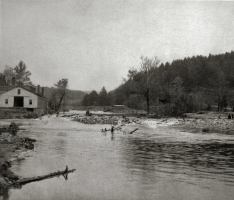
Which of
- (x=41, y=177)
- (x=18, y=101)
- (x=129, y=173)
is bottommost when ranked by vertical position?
(x=129, y=173)

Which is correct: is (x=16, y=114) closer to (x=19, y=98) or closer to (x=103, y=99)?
(x=19, y=98)

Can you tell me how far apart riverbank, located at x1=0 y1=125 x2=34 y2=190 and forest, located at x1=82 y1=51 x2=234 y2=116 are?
38.0 meters

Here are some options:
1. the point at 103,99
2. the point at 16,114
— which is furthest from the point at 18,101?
the point at 103,99

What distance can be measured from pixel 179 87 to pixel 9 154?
5030 centimetres

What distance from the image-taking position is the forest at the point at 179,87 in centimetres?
5297

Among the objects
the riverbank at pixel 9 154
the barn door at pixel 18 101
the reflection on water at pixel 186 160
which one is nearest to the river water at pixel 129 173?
the reflection on water at pixel 186 160

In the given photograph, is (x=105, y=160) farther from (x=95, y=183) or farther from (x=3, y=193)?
(x=3, y=193)

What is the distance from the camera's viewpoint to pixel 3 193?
25.0ft

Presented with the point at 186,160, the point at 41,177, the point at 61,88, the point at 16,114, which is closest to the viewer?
the point at 41,177

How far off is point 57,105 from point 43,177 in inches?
3498

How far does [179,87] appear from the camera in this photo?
5984 cm

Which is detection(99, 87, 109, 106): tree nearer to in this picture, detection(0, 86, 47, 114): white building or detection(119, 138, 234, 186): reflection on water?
detection(0, 86, 47, 114): white building

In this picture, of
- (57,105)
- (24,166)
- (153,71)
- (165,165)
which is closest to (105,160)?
(165,165)

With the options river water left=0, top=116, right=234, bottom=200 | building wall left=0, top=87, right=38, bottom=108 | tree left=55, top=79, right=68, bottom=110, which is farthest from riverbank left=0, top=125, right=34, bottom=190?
tree left=55, top=79, right=68, bottom=110
